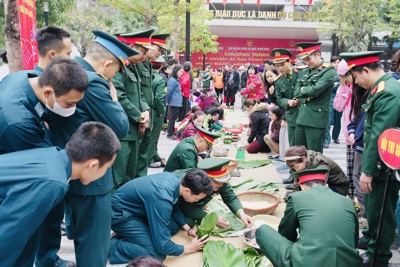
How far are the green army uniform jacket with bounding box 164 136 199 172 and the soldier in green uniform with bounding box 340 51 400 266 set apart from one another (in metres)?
1.47

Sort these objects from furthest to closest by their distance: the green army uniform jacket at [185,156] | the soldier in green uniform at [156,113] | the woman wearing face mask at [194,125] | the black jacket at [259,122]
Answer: the black jacket at [259,122]
the woman wearing face mask at [194,125]
the soldier in green uniform at [156,113]
the green army uniform jacket at [185,156]

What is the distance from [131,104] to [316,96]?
224 centimetres

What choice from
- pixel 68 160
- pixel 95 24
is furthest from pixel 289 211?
pixel 95 24

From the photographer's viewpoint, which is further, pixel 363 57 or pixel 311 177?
pixel 363 57

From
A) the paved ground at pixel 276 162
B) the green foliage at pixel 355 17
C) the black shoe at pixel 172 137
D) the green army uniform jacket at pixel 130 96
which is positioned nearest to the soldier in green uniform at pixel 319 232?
the paved ground at pixel 276 162

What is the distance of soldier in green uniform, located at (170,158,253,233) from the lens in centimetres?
314

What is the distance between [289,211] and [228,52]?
2813 centimetres

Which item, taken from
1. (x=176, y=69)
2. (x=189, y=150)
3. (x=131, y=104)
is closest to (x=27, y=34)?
(x=131, y=104)

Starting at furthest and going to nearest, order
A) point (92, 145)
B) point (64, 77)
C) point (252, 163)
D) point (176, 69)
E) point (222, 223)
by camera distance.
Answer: point (176, 69), point (252, 163), point (222, 223), point (64, 77), point (92, 145)

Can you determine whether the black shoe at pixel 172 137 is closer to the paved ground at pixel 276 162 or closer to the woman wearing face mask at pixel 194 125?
the paved ground at pixel 276 162

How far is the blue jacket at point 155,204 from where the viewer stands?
269cm

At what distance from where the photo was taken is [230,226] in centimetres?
334

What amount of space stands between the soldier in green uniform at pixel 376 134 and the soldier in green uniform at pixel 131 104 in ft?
5.72

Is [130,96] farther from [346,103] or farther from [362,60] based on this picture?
[346,103]
